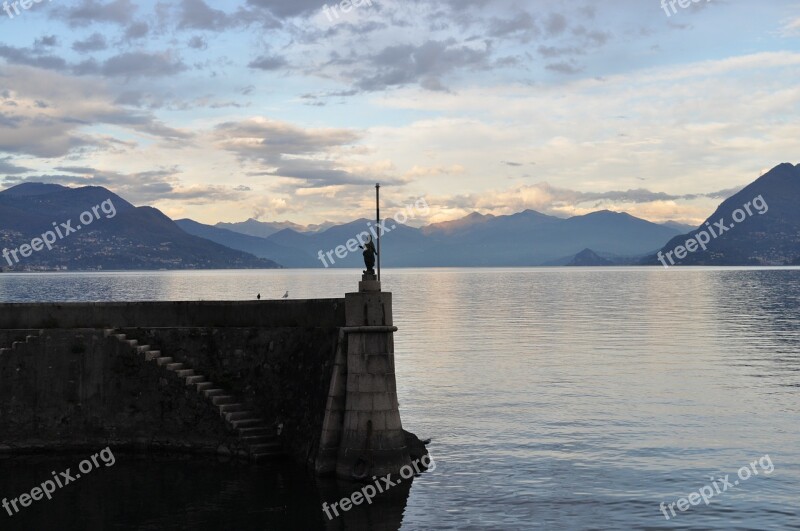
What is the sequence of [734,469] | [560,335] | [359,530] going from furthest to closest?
[560,335], [734,469], [359,530]

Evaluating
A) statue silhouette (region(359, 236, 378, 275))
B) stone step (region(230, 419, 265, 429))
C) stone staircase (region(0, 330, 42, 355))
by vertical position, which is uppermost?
statue silhouette (region(359, 236, 378, 275))

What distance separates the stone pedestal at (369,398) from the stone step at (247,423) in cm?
394

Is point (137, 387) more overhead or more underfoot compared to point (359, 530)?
more overhead

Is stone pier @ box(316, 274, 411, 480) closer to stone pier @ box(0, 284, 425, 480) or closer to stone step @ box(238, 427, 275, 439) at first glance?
stone pier @ box(0, 284, 425, 480)

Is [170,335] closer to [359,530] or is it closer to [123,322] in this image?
[123,322]

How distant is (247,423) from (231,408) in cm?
76

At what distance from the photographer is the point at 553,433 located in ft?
110

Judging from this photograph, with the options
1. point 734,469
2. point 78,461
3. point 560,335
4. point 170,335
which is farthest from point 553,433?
point 560,335

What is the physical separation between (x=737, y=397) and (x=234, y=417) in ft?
83.1

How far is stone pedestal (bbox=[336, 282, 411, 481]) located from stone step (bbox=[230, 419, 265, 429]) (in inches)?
155

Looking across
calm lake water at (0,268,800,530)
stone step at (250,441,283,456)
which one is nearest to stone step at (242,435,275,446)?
stone step at (250,441,283,456)

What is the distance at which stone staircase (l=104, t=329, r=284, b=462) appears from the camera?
28.6m

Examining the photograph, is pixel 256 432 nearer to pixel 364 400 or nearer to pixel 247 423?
pixel 247 423

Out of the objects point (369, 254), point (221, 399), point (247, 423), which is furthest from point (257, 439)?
point (369, 254)
